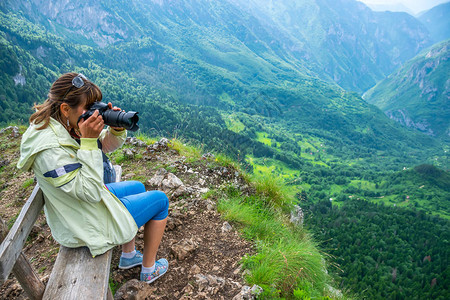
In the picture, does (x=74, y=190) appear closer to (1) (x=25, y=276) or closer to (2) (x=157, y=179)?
(1) (x=25, y=276)

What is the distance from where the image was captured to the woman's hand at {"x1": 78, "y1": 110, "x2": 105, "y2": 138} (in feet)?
6.08

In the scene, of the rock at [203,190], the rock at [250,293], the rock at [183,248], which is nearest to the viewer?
the rock at [250,293]

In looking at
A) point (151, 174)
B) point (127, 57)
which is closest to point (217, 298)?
point (151, 174)

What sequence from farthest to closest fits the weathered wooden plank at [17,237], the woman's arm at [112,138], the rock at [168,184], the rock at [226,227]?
the rock at [168,184] < the rock at [226,227] < the woman's arm at [112,138] < the weathered wooden plank at [17,237]

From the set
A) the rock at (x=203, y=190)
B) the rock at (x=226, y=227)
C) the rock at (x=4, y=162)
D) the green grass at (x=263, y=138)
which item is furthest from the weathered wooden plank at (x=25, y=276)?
the green grass at (x=263, y=138)

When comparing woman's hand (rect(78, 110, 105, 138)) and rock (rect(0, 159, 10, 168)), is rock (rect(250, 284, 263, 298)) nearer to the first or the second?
woman's hand (rect(78, 110, 105, 138))

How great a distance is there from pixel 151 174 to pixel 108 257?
332 cm

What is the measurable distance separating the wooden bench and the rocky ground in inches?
26.7

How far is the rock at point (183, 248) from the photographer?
319 centimetres

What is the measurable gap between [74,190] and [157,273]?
1492 millimetres

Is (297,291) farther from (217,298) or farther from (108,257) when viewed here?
(108,257)

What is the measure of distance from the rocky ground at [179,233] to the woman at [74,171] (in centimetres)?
85

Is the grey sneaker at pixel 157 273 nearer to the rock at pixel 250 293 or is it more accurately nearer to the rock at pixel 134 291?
the rock at pixel 134 291

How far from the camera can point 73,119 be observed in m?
2.04
